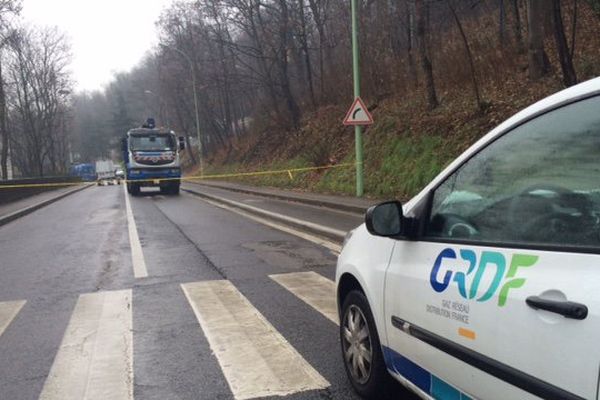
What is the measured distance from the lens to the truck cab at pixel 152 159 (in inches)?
1079

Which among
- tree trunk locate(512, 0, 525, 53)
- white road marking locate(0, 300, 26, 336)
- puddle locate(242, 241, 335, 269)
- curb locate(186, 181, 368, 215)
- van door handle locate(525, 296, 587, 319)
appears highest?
tree trunk locate(512, 0, 525, 53)

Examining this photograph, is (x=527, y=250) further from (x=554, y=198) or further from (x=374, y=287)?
(x=374, y=287)

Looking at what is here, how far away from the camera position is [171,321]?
548 centimetres

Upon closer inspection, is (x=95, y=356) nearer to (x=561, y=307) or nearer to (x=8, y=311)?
(x=8, y=311)

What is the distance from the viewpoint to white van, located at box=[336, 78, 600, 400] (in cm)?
192

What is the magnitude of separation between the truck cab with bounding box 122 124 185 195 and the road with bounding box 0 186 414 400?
1663cm

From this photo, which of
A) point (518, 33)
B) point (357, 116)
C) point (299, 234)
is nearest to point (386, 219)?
point (299, 234)

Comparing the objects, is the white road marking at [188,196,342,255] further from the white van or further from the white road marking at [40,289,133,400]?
the white van

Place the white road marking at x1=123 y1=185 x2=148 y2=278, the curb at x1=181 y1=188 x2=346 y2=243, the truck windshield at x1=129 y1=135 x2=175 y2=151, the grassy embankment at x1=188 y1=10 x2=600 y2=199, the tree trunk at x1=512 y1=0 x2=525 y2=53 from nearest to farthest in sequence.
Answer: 1. the white road marking at x1=123 y1=185 x2=148 y2=278
2. the curb at x1=181 y1=188 x2=346 y2=243
3. the grassy embankment at x1=188 y1=10 x2=600 y2=199
4. the tree trunk at x1=512 y1=0 x2=525 y2=53
5. the truck windshield at x1=129 y1=135 x2=175 y2=151

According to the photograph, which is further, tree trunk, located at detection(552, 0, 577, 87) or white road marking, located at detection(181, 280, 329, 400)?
tree trunk, located at detection(552, 0, 577, 87)

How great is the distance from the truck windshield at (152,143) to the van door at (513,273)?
26.3 metres

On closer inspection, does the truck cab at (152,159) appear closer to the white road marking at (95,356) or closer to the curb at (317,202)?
the curb at (317,202)

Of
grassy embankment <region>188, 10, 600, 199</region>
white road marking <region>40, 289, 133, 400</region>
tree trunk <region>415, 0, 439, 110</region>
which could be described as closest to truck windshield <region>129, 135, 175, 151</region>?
grassy embankment <region>188, 10, 600, 199</region>

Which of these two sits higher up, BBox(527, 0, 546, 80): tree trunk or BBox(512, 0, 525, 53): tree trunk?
BBox(512, 0, 525, 53): tree trunk
